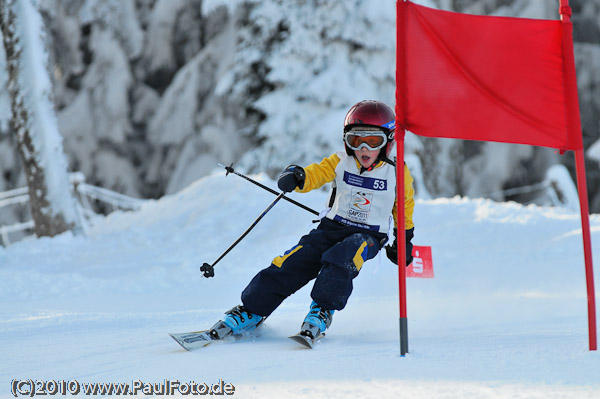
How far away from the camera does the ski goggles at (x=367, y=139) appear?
3.71 m

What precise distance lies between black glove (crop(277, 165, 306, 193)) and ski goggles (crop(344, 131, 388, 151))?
302mm

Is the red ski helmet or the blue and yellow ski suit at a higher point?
the red ski helmet

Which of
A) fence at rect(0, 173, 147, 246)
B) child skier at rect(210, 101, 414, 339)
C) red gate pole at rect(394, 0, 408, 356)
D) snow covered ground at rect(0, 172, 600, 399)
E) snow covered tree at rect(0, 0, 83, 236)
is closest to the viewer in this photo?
snow covered ground at rect(0, 172, 600, 399)

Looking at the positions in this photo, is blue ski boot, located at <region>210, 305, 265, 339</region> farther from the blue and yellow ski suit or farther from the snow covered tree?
the snow covered tree

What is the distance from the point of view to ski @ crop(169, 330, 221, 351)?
339 cm

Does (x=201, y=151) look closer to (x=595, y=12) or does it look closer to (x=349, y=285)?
(x=595, y=12)

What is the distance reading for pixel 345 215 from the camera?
384 cm

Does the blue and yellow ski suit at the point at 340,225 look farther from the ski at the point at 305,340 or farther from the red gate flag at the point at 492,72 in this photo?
the red gate flag at the point at 492,72

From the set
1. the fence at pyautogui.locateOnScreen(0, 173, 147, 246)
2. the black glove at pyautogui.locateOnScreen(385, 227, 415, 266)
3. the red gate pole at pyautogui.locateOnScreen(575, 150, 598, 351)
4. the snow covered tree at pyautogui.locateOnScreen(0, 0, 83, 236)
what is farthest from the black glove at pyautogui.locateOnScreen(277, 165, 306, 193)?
the fence at pyautogui.locateOnScreen(0, 173, 147, 246)

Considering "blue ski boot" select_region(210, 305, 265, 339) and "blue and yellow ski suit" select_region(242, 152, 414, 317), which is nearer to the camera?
"blue ski boot" select_region(210, 305, 265, 339)

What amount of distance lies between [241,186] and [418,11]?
5.83m

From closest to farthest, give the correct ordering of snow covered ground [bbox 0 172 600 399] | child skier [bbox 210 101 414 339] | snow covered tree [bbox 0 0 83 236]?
snow covered ground [bbox 0 172 600 399] → child skier [bbox 210 101 414 339] → snow covered tree [bbox 0 0 83 236]

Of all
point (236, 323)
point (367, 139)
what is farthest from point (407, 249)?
point (236, 323)

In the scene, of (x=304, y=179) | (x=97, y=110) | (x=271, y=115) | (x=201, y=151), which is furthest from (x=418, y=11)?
(x=97, y=110)
